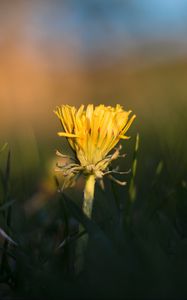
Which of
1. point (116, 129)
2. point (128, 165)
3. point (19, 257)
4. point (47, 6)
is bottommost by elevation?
point (128, 165)

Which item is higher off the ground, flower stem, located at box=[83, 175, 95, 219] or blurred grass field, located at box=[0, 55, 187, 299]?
flower stem, located at box=[83, 175, 95, 219]

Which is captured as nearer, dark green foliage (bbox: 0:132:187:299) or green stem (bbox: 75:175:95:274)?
dark green foliage (bbox: 0:132:187:299)

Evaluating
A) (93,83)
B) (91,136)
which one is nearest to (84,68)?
(93,83)

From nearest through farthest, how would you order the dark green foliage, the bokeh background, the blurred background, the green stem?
the dark green foliage
the green stem
the bokeh background
the blurred background

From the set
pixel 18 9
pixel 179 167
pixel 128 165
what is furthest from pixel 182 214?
pixel 18 9

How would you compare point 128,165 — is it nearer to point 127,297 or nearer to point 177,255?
point 177,255

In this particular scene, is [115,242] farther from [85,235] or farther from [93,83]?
[93,83]
